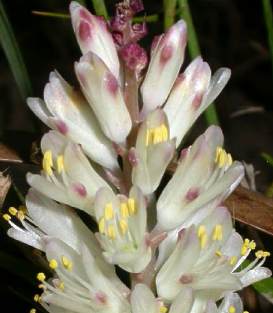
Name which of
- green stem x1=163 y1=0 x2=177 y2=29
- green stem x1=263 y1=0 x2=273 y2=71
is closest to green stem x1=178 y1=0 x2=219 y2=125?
green stem x1=163 y1=0 x2=177 y2=29

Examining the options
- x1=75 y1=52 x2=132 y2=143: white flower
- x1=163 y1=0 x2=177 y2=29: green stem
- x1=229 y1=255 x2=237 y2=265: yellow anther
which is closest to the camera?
x1=75 y1=52 x2=132 y2=143: white flower

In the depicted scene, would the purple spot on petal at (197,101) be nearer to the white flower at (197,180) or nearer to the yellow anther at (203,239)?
the white flower at (197,180)

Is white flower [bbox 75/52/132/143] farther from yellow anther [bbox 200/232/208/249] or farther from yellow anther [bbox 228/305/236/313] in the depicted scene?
yellow anther [bbox 228/305/236/313]

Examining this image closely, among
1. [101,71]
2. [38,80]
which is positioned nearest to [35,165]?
[101,71]

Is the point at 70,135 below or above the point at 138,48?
below

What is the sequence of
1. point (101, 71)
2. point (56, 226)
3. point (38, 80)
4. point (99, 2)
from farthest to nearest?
point (38, 80)
point (99, 2)
point (56, 226)
point (101, 71)

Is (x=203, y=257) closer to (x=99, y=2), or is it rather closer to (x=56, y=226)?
(x=56, y=226)
